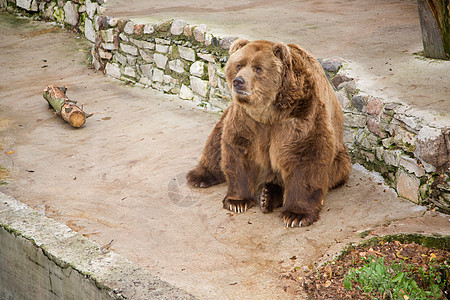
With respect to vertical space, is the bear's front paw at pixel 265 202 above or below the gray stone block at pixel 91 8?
below

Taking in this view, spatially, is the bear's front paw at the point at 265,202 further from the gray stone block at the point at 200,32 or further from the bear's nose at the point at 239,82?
the gray stone block at the point at 200,32

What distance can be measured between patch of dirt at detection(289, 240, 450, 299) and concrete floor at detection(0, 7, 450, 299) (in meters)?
0.12

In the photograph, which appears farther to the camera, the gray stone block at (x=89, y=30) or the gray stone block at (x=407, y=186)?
the gray stone block at (x=89, y=30)

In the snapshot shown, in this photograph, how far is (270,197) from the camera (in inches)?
179

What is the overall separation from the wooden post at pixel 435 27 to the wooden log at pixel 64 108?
13.2 feet

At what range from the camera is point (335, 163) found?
4.69 meters

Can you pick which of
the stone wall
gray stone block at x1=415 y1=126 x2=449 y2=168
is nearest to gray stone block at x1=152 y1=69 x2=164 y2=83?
the stone wall

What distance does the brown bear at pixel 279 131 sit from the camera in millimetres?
4094

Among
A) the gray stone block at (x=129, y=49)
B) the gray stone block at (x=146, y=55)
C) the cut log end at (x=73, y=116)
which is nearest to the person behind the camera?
the cut log end at (x=73, y=116)

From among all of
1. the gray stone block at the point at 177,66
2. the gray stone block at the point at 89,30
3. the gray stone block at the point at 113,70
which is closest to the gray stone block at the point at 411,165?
the gray stone block at the point at 177,66

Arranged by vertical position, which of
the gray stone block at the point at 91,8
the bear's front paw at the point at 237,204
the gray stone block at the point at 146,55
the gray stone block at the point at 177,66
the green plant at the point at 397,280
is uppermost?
the gray stone block at the point at 91,8

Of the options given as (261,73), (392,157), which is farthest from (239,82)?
(392,157)

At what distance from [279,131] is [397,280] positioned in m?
1.45

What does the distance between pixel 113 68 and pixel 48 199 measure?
4.03 meters
